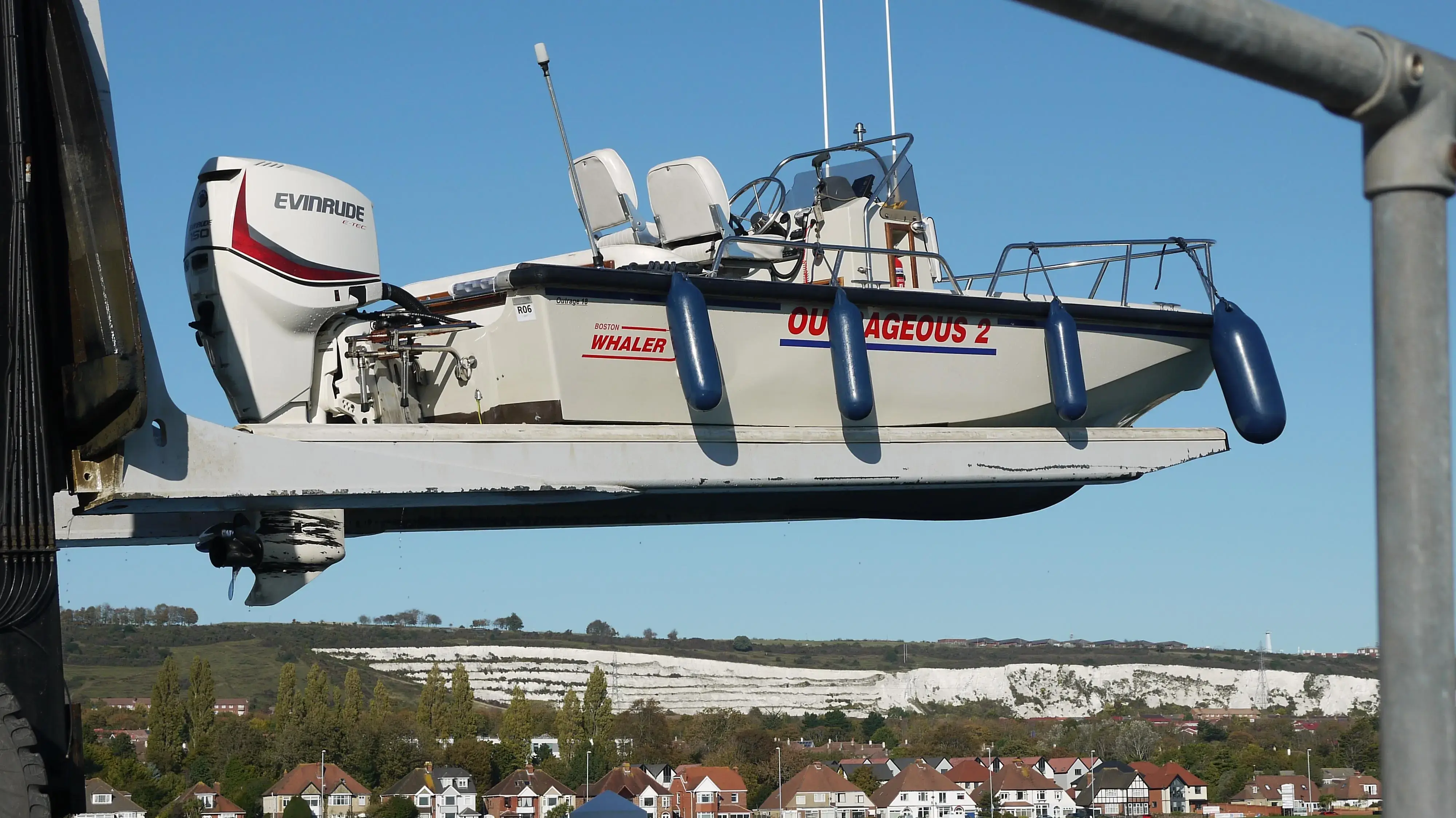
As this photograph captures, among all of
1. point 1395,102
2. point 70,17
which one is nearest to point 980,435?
point 70,17

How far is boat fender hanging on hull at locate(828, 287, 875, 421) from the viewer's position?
7488 millimetres

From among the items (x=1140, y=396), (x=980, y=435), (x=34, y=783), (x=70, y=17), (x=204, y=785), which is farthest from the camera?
(x=204, y=785)

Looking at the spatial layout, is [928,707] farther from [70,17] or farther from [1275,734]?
[70,17]

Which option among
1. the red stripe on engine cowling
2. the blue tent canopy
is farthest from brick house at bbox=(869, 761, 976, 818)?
the red stripe on engine cowling

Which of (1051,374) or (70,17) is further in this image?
(1051,374)

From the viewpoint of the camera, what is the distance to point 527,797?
4525 cm

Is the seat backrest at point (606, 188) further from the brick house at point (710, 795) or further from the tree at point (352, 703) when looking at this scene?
the tree at point (352, 703)

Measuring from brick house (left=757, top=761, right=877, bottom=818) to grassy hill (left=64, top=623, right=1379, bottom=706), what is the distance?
2361 cm

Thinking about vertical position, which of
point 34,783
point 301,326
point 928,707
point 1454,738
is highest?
point 301,326

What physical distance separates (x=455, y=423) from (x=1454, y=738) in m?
5.36

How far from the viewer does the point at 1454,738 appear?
2020 mm

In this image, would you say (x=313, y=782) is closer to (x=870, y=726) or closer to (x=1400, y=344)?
(x=870, y=726)

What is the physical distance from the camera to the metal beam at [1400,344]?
2.01 meters

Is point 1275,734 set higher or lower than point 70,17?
→ lower
